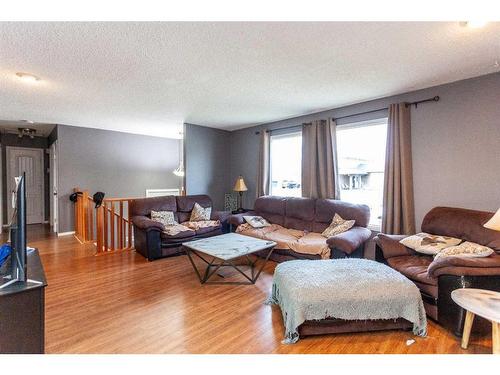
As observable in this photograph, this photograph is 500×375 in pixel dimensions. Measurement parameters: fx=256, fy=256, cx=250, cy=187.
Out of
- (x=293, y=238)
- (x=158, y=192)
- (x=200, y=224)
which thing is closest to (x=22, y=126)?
(x=158, y=192)

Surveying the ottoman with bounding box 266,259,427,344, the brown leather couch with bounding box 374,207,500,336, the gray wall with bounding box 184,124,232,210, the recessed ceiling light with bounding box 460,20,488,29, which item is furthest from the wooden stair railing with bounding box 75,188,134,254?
the recessed ceiling light with bounding box 460,20,488,29

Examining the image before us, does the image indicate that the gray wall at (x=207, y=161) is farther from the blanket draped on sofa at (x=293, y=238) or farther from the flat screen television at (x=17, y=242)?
the flat screen television at (x=17, y=242)

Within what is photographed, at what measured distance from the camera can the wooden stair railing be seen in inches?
168

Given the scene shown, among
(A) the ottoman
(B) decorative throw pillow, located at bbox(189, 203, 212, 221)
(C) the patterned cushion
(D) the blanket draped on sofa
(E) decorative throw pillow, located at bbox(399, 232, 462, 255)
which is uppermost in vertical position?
(B) decorative throw pillow, located at bbox(189, 203, 212, 221)

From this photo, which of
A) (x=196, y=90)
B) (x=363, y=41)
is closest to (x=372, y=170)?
(x=363, y=41)

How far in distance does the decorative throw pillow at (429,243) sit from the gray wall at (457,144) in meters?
0.63

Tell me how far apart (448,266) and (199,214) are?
3.66m

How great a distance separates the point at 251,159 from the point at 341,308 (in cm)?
394

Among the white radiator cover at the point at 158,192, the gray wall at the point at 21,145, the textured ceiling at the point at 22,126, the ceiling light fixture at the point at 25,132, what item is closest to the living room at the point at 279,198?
the textured ceiling at the point at 22,126

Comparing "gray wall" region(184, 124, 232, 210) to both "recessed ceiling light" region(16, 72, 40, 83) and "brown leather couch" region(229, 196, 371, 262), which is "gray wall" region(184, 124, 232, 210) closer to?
"brown leather couch" region(229, 196, 371, 262)

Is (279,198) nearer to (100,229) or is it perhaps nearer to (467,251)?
(467,251)

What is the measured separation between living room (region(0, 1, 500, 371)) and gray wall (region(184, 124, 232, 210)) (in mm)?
55

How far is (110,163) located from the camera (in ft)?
20.0
